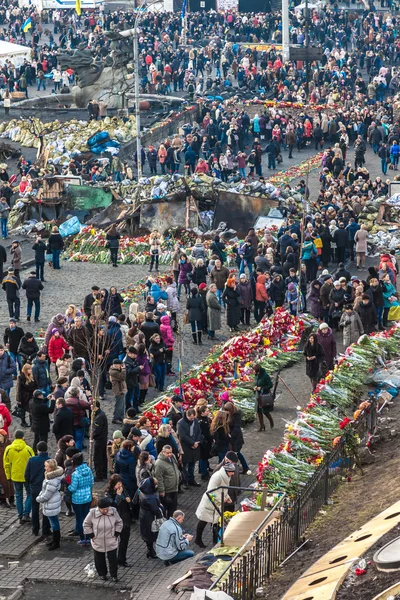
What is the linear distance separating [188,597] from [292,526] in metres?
1.54

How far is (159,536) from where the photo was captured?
53.4 feet

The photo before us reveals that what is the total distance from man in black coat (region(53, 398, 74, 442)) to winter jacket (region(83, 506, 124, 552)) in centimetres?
330

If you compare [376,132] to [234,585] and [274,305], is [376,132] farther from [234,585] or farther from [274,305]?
[234,585]

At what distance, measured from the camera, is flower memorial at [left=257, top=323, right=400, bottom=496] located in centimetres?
1773

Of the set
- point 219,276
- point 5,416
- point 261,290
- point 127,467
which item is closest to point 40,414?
point 5,416

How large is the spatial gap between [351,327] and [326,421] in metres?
4.68

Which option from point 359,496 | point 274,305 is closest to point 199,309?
point 274,305

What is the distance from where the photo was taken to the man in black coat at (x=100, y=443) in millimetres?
18922

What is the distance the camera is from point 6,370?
849 inches

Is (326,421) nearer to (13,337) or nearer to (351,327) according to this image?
(351,327)

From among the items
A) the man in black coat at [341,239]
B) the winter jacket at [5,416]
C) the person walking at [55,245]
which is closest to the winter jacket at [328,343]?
the winter jacket at [5,416]

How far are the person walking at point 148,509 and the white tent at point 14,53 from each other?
41218 mm

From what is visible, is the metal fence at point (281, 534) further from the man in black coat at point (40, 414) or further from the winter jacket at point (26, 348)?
the winter jacket at point (26, 348)

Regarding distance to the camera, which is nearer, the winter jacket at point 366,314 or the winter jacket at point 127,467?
the winter jacket at point 127,467
